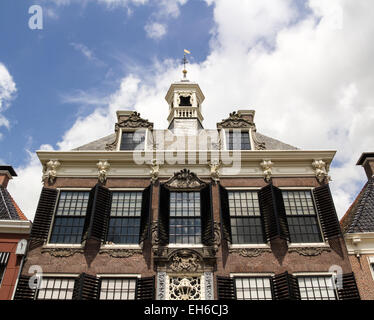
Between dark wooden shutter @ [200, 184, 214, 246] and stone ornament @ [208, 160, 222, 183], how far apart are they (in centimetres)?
75

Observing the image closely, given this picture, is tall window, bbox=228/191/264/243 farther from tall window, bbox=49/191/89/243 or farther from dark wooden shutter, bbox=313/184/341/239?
tall window, bbox=49/191/89/243

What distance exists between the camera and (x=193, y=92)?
25.9 m

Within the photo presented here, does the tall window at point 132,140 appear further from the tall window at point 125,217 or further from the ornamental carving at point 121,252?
the ornamental carving at point 121,252

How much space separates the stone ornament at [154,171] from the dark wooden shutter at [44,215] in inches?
193

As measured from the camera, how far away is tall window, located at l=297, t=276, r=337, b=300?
1362cm

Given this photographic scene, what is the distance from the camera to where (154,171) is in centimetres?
1677

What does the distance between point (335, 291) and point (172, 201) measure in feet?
27.1

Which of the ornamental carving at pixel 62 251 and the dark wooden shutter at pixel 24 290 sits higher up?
the ornamental carving at pixel 62 251

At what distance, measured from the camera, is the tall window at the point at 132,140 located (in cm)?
1849

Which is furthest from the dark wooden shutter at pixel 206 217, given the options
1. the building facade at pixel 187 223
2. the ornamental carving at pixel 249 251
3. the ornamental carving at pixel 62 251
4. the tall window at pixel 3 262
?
the tall window at pixel 3 262

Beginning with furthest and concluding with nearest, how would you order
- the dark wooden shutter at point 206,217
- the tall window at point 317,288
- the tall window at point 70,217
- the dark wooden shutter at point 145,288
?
the tall window at point 70,217
the dark wooden shutter at point 206,217
the tall window at point 317,288
the dark wooden shutter at point 145,288

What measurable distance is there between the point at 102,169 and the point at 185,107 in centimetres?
991

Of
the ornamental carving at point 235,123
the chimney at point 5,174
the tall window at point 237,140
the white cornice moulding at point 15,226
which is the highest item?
the ornamental carving at point 235,123
